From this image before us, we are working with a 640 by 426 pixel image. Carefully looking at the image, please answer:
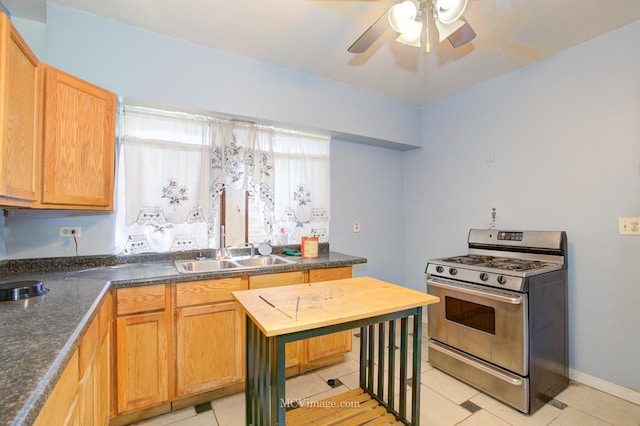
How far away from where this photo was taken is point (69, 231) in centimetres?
204

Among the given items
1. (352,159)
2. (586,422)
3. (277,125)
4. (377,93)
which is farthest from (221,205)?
(586,422)

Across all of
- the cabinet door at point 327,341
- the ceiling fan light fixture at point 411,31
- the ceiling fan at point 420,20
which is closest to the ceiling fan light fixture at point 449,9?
the ceiling fan at point 420,20

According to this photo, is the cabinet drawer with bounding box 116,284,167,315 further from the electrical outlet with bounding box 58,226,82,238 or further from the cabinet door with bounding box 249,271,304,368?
the electrical outlet with bounding box 58,226,82,238

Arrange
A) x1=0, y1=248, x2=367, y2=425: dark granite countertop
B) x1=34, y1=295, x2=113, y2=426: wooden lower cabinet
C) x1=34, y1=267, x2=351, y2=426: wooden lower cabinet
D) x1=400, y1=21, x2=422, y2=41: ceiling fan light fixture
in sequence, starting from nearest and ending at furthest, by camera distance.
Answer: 1. x1=0, y1=248, x2=367, y2=425: dark granite countertop
2. x1=34, y1=295, x2=113, y2=426: wooden lower cabinet
3. x1=400, y1=21, x2=422, y2=41: ceiling fan light fixture
4. x1=34, y1=267, x2=351, y2=426: wooden lower cabinet

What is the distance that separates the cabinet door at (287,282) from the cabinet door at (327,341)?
3.5 inches

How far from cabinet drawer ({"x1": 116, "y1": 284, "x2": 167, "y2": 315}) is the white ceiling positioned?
5.84 feet

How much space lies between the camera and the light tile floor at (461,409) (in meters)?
1.84

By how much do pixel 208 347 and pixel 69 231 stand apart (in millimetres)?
1274

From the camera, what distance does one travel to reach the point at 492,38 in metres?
2.16

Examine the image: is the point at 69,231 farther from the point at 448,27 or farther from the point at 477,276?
the point at 477,276

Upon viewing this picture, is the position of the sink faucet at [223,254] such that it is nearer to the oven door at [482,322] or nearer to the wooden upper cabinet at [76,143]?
the wooden upper cabinet at [76,143]

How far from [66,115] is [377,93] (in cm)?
265

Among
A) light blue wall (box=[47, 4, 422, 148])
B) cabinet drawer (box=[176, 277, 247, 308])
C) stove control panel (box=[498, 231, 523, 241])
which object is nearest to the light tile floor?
cabinet drawer (box=[176, 277, 247, 308])

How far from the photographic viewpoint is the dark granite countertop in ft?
2.26
